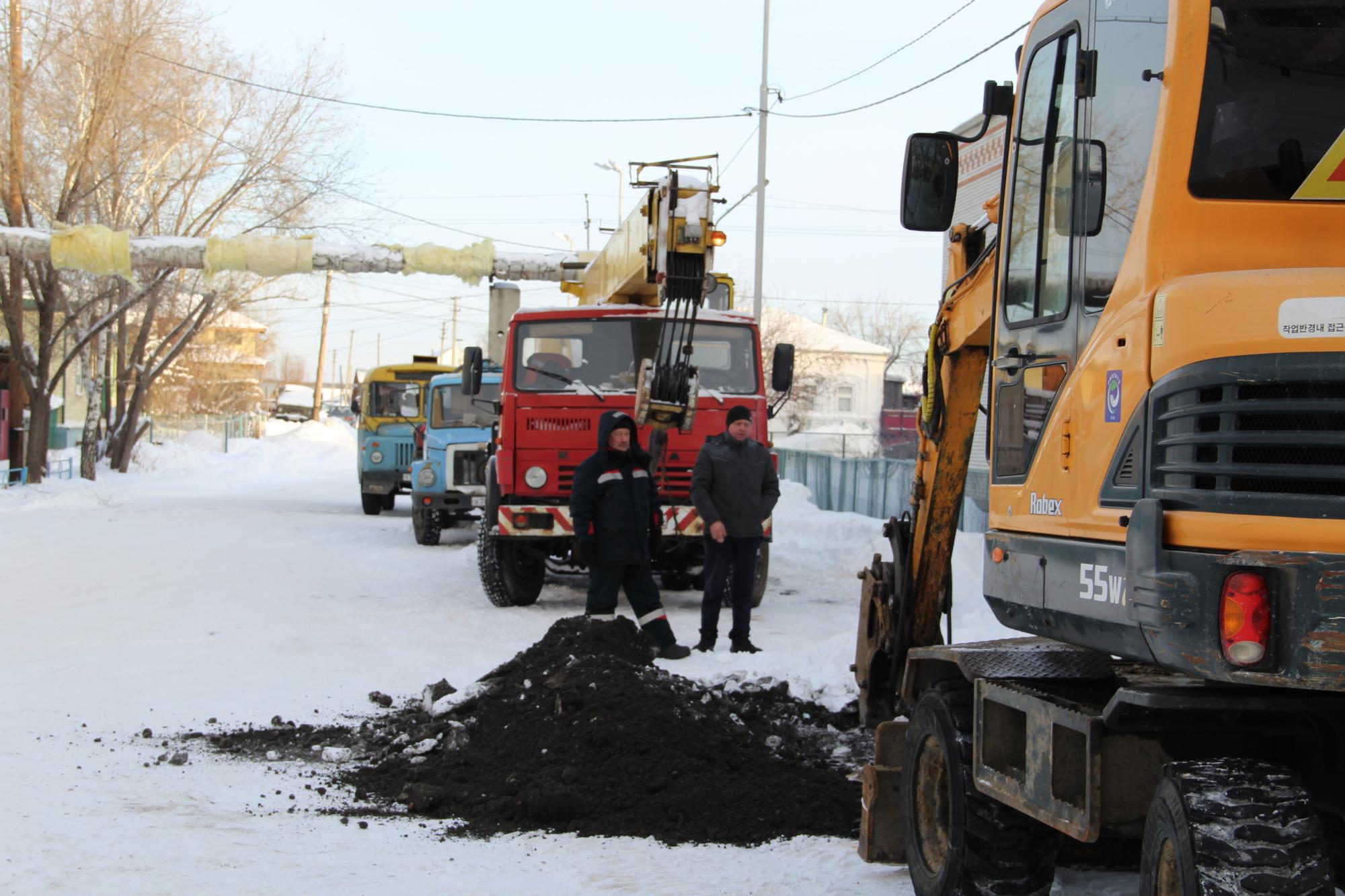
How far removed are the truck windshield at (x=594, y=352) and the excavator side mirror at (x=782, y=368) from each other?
294 millimetres

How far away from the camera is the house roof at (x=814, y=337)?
6350cm

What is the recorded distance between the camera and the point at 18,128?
26.8 meters

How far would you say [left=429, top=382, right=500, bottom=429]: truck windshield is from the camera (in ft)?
66.9

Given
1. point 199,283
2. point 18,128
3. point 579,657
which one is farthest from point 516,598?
point 199,283

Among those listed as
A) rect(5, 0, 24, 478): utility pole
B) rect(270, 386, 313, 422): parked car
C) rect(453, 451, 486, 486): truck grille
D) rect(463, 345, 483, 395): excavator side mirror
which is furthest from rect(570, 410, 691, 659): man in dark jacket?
rect(270, 386, 313, 422): parked car

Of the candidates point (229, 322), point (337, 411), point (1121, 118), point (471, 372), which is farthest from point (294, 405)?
point (1121, 118)

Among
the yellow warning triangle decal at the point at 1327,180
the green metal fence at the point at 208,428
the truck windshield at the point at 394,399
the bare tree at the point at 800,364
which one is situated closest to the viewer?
the yellow warning triangle decal at the point at 1327,180

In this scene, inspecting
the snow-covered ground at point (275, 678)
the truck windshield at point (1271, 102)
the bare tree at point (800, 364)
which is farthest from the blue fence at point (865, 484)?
the bare tree at point (800, 364)

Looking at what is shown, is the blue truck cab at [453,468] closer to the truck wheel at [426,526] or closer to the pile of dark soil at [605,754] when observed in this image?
the truck wheel at [426,526]

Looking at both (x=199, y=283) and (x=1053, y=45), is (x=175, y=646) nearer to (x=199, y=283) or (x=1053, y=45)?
(x=1053, y=45)

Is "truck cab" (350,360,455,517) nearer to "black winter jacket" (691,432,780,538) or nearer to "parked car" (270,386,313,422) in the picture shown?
"black winter jacket" (691,432,780,538)

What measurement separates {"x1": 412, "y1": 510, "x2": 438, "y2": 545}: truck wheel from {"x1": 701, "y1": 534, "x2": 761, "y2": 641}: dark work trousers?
9208 mm

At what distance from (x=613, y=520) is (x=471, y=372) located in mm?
4064

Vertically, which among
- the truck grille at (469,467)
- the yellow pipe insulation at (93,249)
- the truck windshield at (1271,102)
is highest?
the yellow pipe insulation at (93,249)
